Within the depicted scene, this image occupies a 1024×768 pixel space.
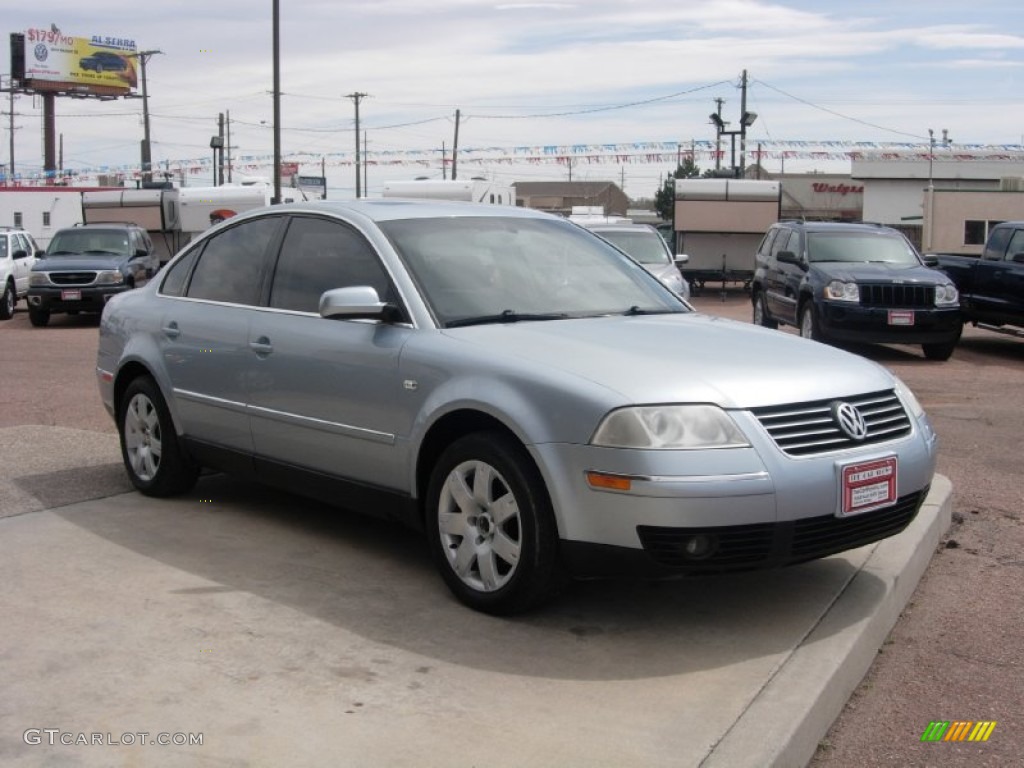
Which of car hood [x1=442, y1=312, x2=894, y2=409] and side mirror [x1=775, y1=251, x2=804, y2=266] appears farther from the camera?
side mirror [x1=775, y1=251, x2=804, y2=266]

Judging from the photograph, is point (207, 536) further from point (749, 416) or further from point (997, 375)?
point (997, 375)

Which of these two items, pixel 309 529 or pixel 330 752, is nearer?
pixel 330 752

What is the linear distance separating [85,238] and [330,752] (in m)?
20.4

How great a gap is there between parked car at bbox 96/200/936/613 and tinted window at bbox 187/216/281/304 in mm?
14

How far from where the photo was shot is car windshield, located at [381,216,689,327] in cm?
534

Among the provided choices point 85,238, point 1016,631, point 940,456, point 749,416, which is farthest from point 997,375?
point 85,238

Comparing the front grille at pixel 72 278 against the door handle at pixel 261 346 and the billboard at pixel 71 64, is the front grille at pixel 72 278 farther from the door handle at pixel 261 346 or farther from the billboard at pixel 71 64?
the billboard at pixel 71 64

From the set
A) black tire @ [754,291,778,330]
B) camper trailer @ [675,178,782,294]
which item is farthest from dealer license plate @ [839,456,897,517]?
camper trailer @ [675,178,782,294]

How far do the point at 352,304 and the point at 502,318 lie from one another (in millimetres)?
639

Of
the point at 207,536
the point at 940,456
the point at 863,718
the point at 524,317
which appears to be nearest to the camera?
the point at 863,718

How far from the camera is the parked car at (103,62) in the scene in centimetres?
8238

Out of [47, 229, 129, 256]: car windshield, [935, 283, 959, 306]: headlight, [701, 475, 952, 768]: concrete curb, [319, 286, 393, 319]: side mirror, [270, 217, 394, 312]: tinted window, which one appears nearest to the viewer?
[701, 475, 952, 768]: concrete curb

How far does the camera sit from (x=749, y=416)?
14.3 ft

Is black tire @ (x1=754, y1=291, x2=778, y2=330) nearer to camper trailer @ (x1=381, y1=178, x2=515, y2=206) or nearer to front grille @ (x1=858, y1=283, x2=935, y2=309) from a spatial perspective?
front grille @ (x1=858, y1=283, x2=935, y2=309)
